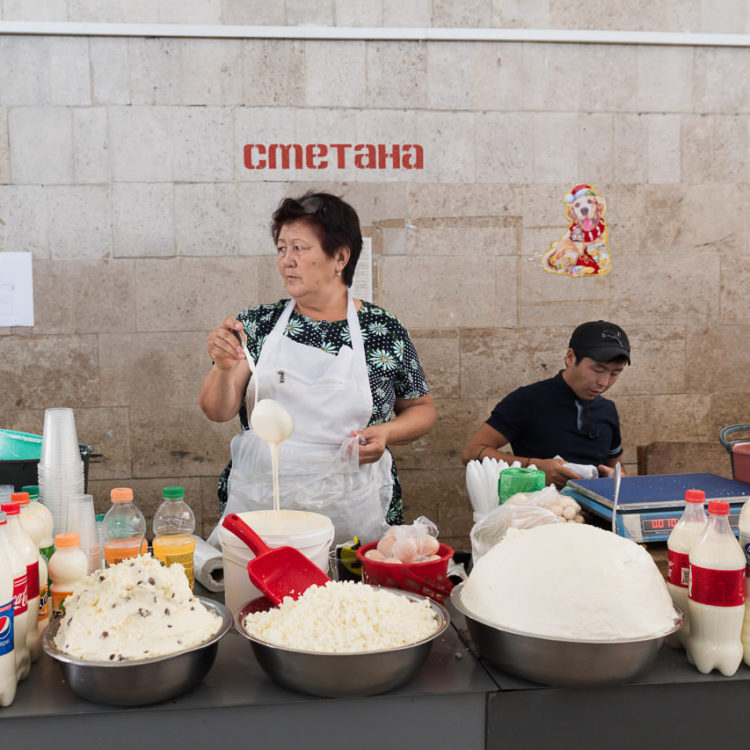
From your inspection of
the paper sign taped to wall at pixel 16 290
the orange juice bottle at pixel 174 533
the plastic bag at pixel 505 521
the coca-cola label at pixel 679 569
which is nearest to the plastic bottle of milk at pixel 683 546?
the coca-cola label at pixel 679 569

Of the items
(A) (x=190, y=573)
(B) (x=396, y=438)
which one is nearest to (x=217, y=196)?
(B) (x=396, y=438)

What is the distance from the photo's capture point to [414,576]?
1.57 metres

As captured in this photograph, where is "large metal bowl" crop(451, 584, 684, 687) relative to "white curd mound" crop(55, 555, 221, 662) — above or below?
below

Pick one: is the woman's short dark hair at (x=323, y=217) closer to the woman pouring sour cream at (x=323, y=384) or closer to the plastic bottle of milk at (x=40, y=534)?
the woman pouring sour cream at (x=323, y=384)

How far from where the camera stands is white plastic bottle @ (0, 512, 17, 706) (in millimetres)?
1198

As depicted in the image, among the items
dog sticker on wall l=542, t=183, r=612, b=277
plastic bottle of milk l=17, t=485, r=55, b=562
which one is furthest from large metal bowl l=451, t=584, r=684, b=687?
dog sticker on wall l=542, t=183, r=612, b=277

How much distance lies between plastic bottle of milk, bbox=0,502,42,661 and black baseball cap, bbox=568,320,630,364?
2168 millimetres

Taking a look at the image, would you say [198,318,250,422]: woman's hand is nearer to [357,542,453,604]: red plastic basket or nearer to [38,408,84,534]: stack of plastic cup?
[38,408,84,534]: stack of plastic cup

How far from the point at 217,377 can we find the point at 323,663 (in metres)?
1.25

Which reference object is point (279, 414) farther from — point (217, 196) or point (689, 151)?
point (689, 151)

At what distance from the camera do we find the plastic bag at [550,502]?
1817 mm

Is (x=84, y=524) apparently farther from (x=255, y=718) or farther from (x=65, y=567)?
(x=255, y=718)

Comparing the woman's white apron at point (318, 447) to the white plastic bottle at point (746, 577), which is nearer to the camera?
the white plastic bottle at point (746, 577)

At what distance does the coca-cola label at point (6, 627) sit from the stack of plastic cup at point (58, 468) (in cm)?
54
